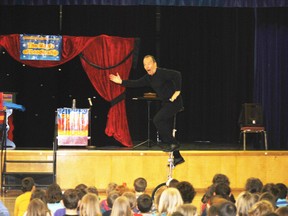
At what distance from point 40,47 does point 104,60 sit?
4.94ft

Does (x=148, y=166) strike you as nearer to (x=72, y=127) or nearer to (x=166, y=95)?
(x=72, y=127)

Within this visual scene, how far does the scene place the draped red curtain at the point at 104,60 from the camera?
1664cm

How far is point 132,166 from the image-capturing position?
14195 millimetres

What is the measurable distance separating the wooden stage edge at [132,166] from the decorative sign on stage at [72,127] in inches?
21.9

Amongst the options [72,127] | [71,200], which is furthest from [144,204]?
[72,127]

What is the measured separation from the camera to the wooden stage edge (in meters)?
14.1

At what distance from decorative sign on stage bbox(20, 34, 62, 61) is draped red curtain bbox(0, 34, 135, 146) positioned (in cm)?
12

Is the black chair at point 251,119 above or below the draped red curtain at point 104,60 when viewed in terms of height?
below

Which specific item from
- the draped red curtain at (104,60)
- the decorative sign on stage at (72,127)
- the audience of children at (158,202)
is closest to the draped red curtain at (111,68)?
the draped red curtain at (104,60)

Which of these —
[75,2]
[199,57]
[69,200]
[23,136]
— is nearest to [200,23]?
[199,57]

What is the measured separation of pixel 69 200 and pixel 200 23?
1085 centimetres

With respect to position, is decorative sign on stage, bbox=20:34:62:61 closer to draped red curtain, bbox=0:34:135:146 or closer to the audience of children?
draped red curtain, bbox=0:34:135:146

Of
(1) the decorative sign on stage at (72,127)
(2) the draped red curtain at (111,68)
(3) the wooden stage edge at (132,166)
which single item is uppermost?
(2) the draped red curtain at (111,68)

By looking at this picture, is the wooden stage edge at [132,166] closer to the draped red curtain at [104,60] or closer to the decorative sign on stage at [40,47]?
the draped red curtain at [104,60]
